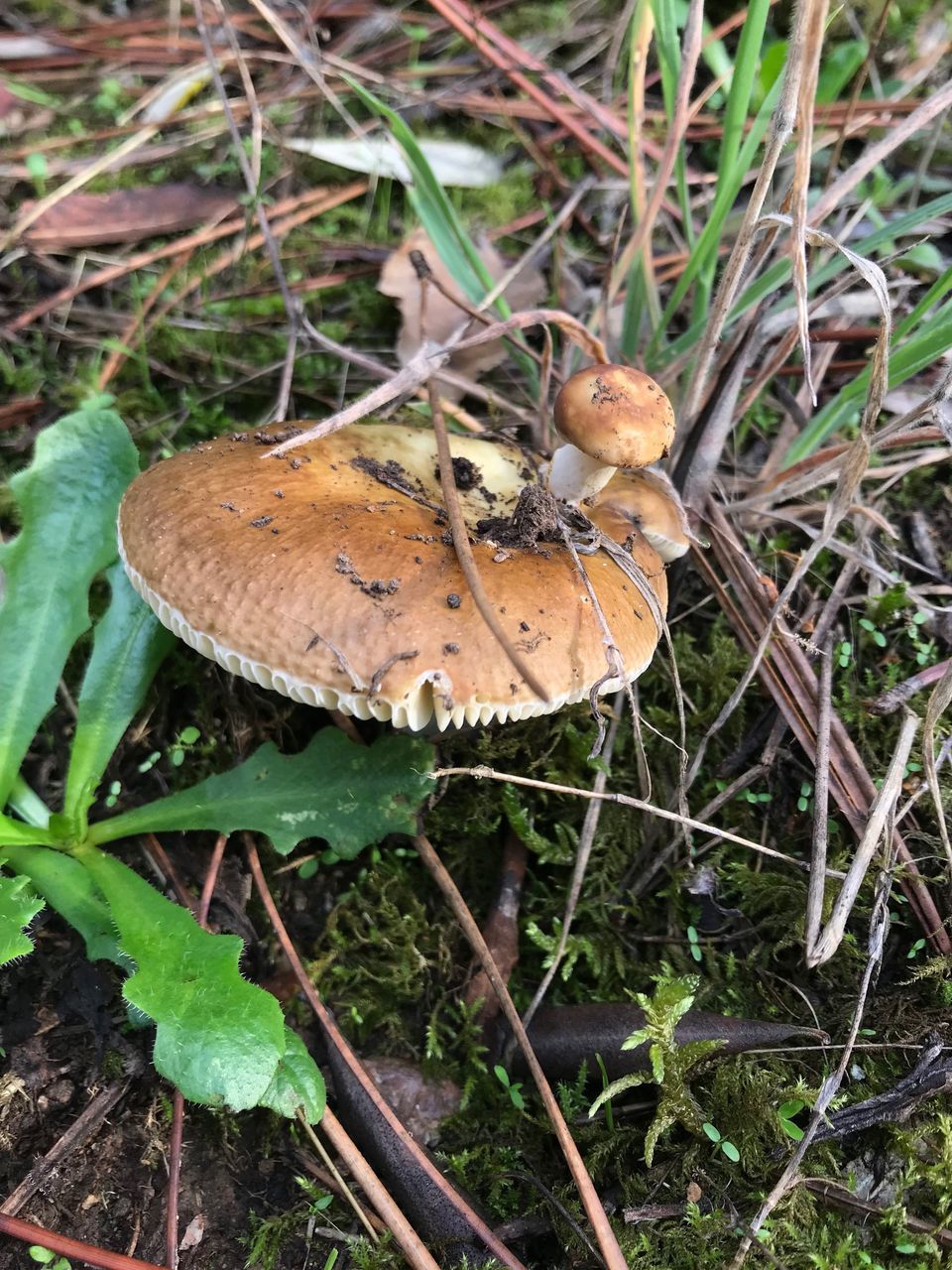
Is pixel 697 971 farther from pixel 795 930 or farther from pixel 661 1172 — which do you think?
pixel 661 1172

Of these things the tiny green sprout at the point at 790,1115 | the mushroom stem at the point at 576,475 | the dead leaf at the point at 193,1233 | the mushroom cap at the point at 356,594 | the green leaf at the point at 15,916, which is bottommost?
the dead leaf at the point at 193,1233

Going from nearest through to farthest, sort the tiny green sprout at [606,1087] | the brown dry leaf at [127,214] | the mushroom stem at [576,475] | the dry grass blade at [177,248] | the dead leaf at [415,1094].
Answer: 1. the tiny green sprout at [606,1087]
2. the dead leaf at [415,1094]
3. the mushroom stem at [576,475]
4. the dry grass blade at [177,248]
5. the brown dry leaf at [127,214]

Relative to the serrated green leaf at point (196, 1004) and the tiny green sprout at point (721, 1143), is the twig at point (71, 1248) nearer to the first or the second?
the serrated green leaf at point (196, 1004)

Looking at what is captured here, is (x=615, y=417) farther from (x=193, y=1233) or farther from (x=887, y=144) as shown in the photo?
(x=193, y=1233)

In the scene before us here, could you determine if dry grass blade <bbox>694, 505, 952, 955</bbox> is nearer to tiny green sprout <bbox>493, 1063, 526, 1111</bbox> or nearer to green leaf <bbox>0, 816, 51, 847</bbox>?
tiny green sprout <bbox>493, 1063, 526, 1111</bbox>

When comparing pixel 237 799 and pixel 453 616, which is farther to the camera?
pixel 237 799

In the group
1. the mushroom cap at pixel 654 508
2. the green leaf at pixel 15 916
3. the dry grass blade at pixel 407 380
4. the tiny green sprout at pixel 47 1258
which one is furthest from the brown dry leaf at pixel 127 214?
the tiny green sprout at pixel 47 1258

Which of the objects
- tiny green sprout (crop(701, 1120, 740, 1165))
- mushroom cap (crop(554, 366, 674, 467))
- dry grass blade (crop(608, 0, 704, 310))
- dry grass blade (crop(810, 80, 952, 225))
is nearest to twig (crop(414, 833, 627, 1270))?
tiny green sprout (crop(701, 1120, 740, 1165))

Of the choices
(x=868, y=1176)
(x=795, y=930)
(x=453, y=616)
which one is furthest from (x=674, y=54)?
(x=868, y=1176)
